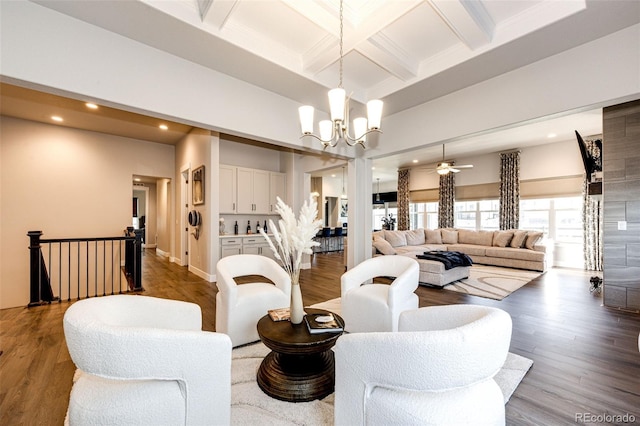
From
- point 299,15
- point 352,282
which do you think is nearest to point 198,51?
point 299,15

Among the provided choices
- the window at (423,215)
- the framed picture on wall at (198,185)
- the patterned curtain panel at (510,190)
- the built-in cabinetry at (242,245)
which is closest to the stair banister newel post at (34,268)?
the framed picture on wall at (198,185)

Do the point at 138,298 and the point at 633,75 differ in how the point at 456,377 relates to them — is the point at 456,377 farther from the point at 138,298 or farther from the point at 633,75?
the point at 633,75

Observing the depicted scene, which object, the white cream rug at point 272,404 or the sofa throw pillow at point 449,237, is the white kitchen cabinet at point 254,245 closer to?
the white cream rug at point 272,404

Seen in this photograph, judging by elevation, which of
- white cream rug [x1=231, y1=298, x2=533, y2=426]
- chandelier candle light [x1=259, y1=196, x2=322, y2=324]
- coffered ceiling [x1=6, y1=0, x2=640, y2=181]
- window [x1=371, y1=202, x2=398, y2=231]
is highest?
coffered ceiling [x1=6, y1=0, x2=640, y2=181]

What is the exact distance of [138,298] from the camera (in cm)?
174

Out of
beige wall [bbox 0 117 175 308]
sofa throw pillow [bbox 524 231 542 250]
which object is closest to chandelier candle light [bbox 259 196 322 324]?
beige wall [bbox 0 117 175 308]

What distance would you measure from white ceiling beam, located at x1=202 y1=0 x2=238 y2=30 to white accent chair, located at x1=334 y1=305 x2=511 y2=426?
2.60 metres

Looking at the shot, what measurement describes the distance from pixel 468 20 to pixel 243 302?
3.27 metres

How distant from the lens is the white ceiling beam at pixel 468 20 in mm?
2203

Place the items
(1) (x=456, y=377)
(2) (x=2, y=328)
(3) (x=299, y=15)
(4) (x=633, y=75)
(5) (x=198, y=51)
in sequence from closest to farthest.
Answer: (1) (x=456, y=377) → (4) (x=633, y=75) → (3) (x=299, y=15) → (5) (x=198, y=51) → (2) (x=2, y=328)

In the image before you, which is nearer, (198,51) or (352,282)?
(198,51)

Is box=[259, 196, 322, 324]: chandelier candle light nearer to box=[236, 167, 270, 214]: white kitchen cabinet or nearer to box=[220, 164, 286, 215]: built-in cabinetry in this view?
box=[220, 164, 286, 215]: built-in cabinetry

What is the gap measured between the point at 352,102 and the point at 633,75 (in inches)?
106

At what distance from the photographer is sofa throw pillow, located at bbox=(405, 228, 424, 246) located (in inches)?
308
